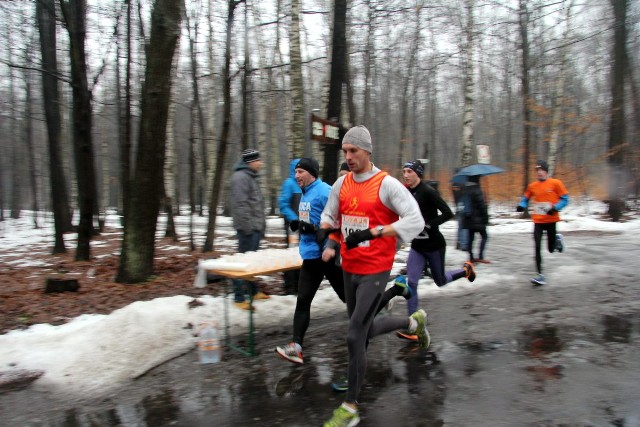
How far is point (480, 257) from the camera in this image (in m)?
11.2

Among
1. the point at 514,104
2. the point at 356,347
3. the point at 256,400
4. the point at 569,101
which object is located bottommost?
the point at 256,400

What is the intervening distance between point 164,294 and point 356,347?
4661 millimetres

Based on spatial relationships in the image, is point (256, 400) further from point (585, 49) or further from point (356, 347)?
point (585, 49)

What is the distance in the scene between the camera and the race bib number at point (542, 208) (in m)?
8.53

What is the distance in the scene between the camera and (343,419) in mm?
3771

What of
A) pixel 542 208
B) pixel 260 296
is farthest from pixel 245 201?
pixel 542 208

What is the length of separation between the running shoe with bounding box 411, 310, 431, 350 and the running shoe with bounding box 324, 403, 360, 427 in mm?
1698

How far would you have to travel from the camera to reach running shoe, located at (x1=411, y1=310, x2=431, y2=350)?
5.34 m

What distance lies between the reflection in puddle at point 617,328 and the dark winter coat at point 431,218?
7.23 feet

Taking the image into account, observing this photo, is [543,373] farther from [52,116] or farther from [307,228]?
[52,116]

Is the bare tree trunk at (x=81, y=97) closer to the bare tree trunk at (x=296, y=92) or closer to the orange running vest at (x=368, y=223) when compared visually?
the bare tree trunk at (x=296, y=92)

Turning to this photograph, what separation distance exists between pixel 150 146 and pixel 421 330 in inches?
217

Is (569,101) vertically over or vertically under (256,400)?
over

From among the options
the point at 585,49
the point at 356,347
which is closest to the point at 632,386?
the point at 356,347
